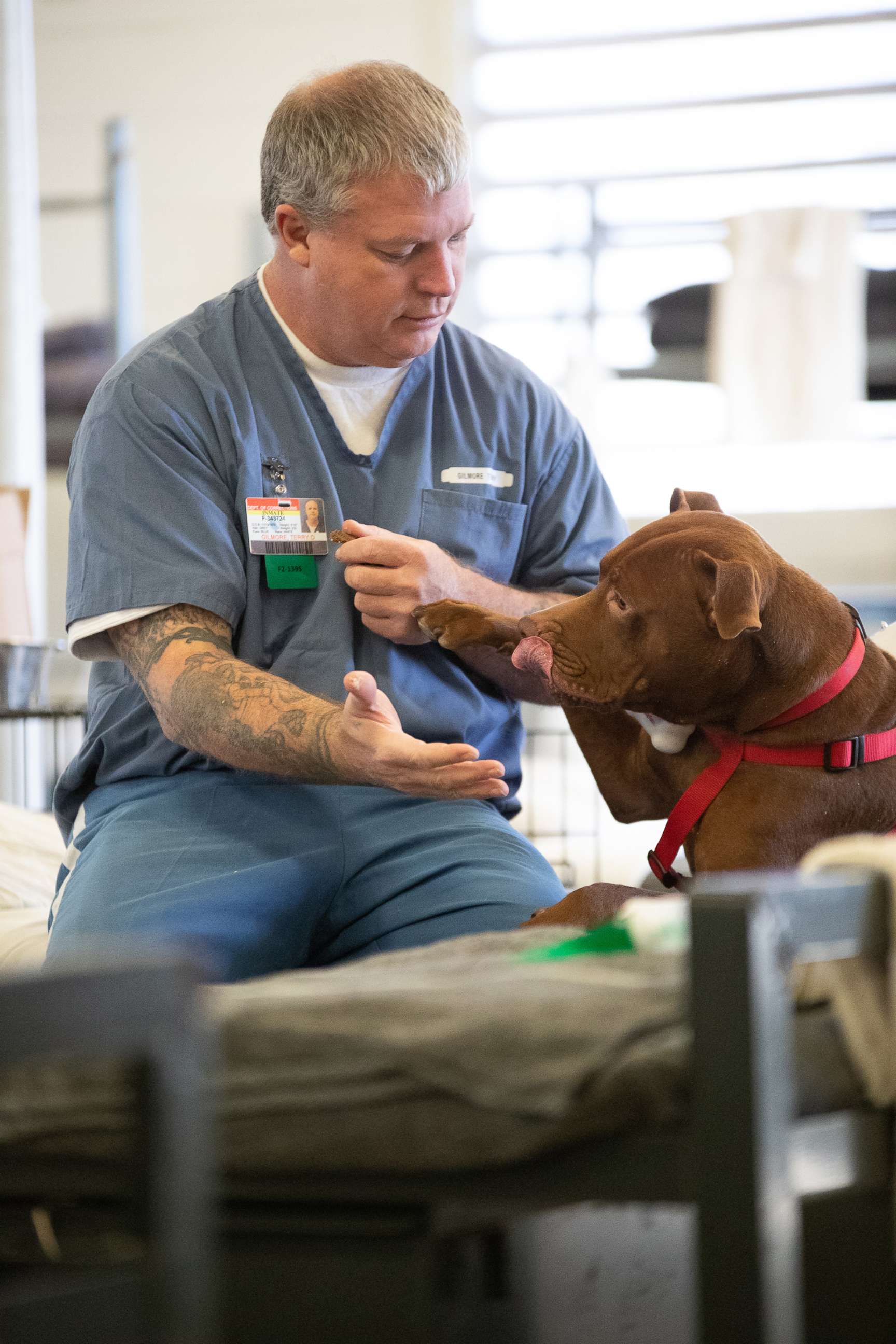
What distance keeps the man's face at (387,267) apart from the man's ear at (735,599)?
61 cm

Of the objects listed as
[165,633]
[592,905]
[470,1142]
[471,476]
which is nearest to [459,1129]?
[470,1142]

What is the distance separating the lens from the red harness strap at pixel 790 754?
1.42 m

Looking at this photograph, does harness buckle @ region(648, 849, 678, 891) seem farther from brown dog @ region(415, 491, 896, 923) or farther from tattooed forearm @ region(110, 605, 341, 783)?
tattooed forearm @ region(110, 605, 341, 783)

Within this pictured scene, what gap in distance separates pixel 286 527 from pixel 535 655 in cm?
42

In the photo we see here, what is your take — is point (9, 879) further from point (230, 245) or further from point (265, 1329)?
point (230, 245)

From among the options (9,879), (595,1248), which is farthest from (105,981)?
(9,879)

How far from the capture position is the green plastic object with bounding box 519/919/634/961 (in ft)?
3.08

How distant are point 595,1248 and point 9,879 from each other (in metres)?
1.61

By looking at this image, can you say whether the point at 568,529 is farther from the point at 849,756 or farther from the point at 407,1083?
the point at 407,1083

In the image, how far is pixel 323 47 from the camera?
17.2 feet

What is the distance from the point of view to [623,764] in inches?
63.2

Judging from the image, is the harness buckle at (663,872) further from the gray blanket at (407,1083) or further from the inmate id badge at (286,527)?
the gray blanket at (407,1083)

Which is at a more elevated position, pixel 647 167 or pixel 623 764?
pixel 647 167

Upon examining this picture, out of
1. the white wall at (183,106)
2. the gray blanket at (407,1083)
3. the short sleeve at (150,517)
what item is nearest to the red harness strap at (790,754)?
the short sleeve at (150,517)
